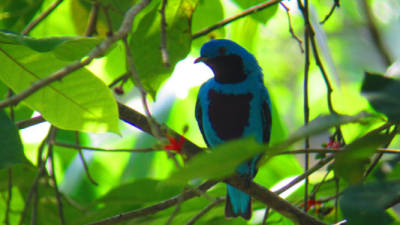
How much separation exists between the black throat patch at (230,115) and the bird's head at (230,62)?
0.22m

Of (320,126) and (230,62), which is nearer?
(320,126)

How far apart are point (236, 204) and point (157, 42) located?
1122 mm

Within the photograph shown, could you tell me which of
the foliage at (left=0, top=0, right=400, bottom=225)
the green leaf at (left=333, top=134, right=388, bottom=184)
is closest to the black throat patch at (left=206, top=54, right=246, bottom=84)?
the foliage at (left=0, top=0, right=400, bottom=225)

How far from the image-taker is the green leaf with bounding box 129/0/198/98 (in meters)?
2.78

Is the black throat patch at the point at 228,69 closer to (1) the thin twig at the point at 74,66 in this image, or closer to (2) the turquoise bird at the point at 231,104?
(2) the turquoise bird at the point at 231,104

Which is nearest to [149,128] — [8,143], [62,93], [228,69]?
[62,93]

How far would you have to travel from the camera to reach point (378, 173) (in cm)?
143

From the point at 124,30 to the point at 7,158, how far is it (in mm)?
709

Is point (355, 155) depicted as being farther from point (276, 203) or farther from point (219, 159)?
point (276, 203)

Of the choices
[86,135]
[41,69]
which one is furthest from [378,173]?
[86,135]

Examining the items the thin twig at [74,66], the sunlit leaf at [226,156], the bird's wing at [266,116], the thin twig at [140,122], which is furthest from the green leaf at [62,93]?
the bird's wing at [266,116]

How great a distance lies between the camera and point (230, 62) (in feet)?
13.3

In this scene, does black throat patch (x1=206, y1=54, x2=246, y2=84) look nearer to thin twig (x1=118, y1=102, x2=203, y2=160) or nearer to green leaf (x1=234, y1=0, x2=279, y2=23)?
green leaf (x1=234, y1=0, x2=279, y2=23)

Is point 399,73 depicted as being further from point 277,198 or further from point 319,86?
point 319,86
